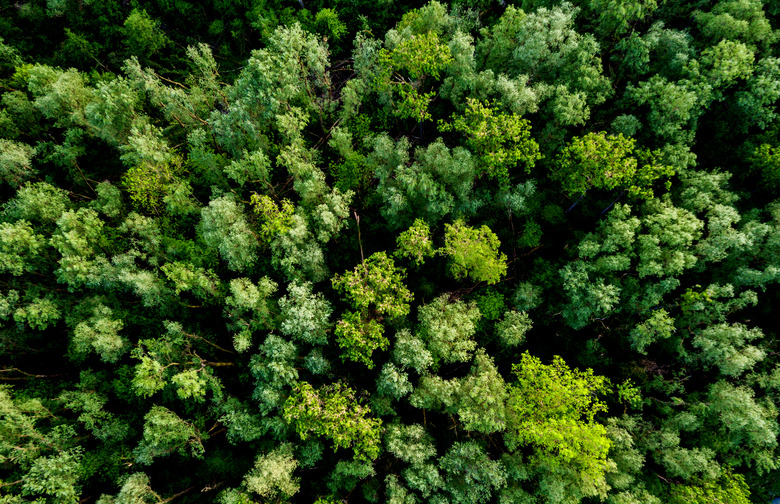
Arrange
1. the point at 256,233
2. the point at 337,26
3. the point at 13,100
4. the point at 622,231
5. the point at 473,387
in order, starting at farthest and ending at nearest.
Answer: the point at 337,26 < the point at 13,100 < the point at 256,233 < the point at 622,231 < the point at 473,387

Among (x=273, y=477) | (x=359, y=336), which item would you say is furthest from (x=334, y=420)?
(x=359, y=336)

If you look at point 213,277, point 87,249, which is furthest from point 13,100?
point 213,277

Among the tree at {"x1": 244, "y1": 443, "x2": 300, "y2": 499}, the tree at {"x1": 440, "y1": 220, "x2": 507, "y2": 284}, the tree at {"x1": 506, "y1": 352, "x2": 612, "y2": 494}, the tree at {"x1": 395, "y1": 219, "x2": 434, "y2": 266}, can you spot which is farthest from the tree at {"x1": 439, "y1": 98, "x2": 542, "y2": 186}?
the tree at {"x1": 244, "y1": 443, "x2": 300, "y2": 499}

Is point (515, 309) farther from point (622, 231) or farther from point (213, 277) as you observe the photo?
point (213, 277)

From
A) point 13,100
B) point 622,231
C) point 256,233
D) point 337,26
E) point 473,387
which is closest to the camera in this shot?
point 473,387

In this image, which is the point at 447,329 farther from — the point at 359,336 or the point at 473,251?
the point at 359,336

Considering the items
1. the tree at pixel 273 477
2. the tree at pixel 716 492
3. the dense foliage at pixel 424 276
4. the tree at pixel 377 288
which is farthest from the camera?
the tree at pixel 377 288

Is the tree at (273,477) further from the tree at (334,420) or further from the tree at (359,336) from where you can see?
the tree at (359,336)

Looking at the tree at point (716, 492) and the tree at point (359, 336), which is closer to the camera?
the tree at point (716, 492)

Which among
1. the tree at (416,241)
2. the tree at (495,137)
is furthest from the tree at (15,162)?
the tree at (495,137)
